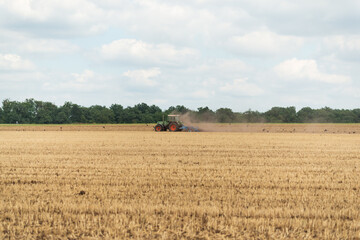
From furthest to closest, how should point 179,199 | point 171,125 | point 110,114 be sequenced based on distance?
1. point 110,114
2. point 171,125
3. point 179,199

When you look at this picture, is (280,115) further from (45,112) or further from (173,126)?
(45,112)

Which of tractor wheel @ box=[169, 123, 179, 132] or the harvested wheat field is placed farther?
the harvested wheat field

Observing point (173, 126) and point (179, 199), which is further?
point (173, 126)

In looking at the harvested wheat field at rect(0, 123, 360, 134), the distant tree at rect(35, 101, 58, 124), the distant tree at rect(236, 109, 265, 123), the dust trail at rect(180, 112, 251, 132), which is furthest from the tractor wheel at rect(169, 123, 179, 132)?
the distant tree at rect(35, 101, 58, 124)

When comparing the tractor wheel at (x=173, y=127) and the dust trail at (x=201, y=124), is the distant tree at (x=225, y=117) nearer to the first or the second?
the dust trail at (x=201, y=124)

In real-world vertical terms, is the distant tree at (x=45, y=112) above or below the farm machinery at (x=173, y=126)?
above

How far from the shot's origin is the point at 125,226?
22.4 feet

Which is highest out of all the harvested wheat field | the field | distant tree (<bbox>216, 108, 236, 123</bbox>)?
distant tree (<bbox>216, 108, 236, 123</bbox>)

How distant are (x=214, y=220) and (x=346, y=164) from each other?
9590 mm

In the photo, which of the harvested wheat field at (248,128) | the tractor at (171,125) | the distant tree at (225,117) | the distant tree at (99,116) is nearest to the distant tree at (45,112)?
the distant tree at (99,116)

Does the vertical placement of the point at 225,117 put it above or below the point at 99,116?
below

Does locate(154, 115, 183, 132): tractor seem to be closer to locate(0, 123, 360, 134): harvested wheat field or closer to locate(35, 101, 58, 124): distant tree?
locate(0, 123, 360, 134): harvested wheat field

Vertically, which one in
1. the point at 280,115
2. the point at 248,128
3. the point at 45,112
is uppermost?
the point at 45,112

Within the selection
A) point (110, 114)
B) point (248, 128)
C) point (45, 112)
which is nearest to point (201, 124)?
point (248, 128)
